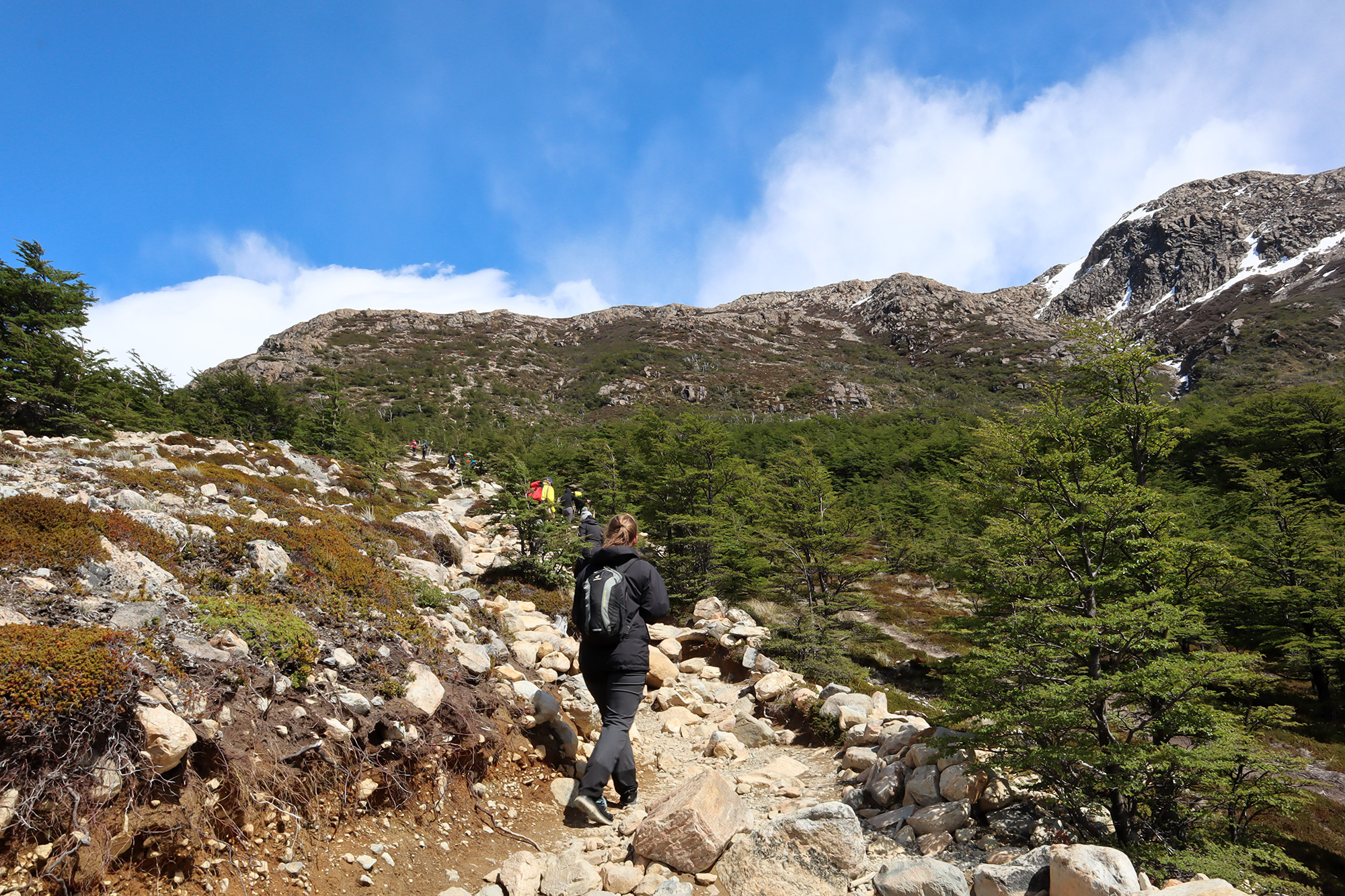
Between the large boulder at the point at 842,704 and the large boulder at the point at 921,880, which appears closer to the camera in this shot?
the large boulder at the point at 921,880

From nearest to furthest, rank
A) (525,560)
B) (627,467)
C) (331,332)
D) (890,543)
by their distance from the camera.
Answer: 1. (525,560)
2. (627,467)
3. (890,543)
4. (331,332)

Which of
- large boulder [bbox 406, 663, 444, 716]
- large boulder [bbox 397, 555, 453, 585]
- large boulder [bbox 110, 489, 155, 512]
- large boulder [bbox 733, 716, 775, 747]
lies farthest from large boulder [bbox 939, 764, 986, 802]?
large boulder [bbox 110, 489, 155, 512]

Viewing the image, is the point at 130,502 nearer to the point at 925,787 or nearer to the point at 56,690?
the point at 56,690

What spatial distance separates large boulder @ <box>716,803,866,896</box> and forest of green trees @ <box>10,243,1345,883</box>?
171cm

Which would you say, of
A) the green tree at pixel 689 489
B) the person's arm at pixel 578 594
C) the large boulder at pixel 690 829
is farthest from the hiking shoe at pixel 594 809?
the green tree at pixel 689 489

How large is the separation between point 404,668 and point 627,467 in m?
15.5

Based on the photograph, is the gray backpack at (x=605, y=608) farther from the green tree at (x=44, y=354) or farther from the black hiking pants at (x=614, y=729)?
the green tree at (x=44, y=354)

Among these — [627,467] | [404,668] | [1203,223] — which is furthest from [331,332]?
[1203,223]

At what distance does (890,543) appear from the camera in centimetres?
2941

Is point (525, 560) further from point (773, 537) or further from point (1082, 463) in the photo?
point (1082, 463)

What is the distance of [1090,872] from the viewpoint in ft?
9.95

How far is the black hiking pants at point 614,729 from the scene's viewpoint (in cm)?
448

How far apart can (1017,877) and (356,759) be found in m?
4.46

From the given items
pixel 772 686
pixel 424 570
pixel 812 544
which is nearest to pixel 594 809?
pixel 772 686
